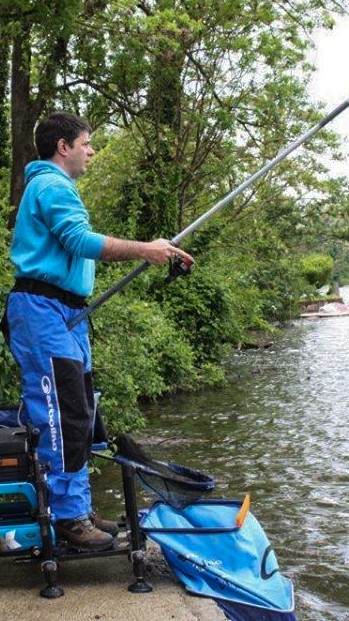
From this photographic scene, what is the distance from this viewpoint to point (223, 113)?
15.1m

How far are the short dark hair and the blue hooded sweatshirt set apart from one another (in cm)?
10

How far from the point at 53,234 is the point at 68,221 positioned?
0.14 metres

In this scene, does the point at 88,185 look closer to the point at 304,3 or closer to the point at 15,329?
the point at 304,3

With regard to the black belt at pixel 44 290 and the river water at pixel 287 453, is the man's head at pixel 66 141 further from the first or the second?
the river water at pixel 287 453

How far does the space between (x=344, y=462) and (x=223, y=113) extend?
8389 mm

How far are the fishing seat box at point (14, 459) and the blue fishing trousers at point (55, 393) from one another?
0.08m

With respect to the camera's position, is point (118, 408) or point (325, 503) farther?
point (118, 408)

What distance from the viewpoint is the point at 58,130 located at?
3988mm

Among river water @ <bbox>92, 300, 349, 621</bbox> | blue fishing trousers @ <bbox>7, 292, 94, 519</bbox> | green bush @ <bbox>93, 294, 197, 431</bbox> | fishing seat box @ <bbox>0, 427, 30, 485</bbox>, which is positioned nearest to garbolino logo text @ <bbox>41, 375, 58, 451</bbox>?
blue fishing trousers @ <bbox>7, 292, 94, 519</bbox>

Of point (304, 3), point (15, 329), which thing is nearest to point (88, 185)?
point (304, 3)

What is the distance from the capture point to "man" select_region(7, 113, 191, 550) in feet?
12.2

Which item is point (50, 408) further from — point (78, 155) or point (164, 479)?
point (78, 155)

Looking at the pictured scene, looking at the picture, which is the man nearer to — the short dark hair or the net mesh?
the short dark hair

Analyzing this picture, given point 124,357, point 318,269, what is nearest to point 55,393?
point 124,357
